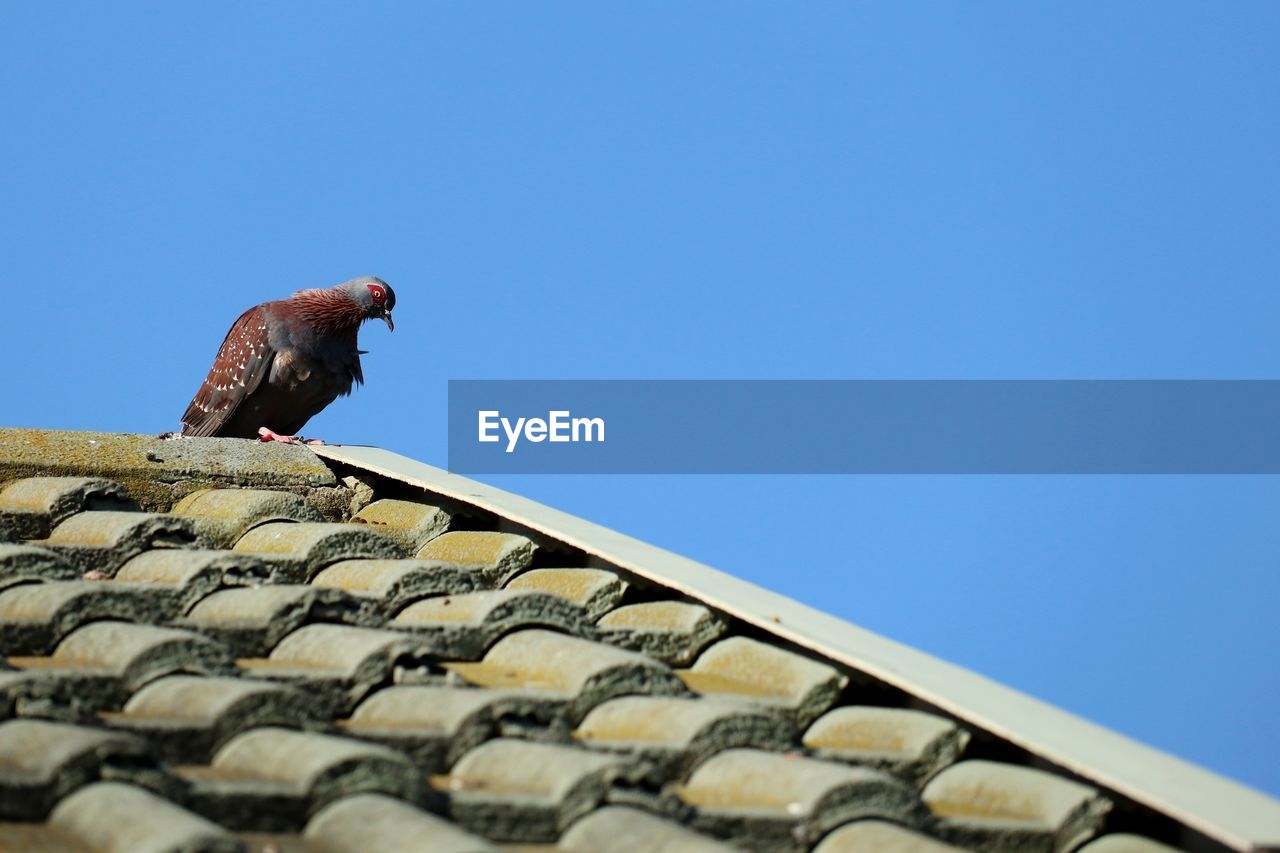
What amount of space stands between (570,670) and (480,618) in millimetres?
370

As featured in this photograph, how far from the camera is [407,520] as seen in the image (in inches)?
195

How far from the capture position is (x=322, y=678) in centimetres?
310

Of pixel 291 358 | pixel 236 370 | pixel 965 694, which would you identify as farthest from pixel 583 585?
pixel 236 370

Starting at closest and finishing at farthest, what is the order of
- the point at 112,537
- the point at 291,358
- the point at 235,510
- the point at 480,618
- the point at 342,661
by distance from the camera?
the point at 342,661 → the point at 480,618 → the point at 112,537 → the point at 235,510 → the point at 291,358

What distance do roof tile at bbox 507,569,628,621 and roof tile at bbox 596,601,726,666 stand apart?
0.29 feet

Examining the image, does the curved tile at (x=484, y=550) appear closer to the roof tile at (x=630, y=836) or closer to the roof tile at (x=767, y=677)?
the roof tile at (x=767, y=677)

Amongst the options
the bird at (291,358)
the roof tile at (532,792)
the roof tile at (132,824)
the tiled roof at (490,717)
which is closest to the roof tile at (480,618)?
the tiled roof at (490,717)

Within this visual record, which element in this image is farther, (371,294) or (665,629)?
(371,294)

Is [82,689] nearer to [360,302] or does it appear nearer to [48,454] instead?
[48,454]

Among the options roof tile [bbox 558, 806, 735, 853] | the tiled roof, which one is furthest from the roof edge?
roof tile [bbox 558, 806, 735, 853]

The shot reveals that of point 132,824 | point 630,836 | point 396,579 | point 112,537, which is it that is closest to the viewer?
point 132,824

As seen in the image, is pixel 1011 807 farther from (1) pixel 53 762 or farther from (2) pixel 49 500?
(2) pixel 49 500

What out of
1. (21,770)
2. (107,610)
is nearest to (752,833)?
(21,770)

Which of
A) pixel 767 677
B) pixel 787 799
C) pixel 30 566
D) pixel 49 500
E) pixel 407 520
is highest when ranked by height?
pixel 407 520
